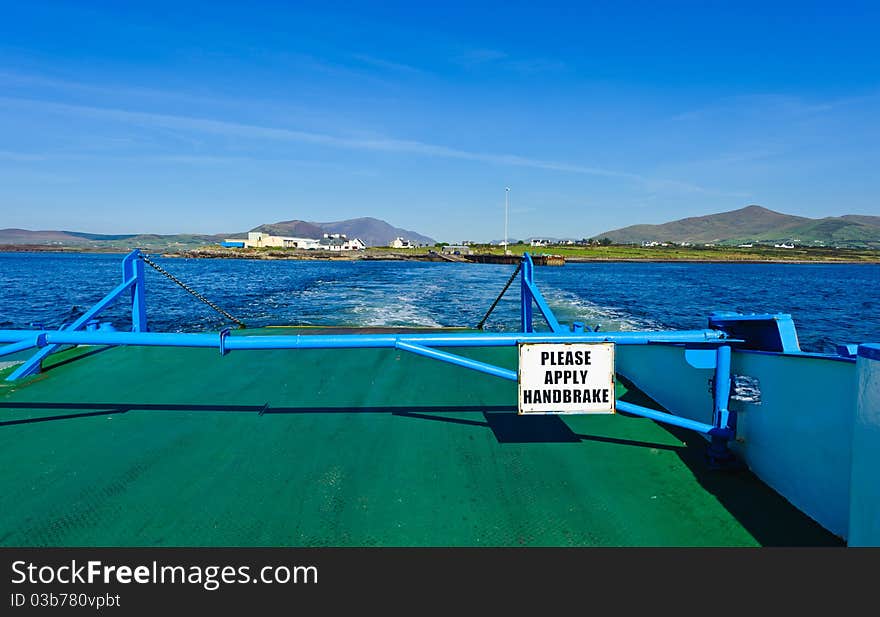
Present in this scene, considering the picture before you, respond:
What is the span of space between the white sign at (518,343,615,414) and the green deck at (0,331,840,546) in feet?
2.04

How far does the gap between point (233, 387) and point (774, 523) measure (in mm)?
6127

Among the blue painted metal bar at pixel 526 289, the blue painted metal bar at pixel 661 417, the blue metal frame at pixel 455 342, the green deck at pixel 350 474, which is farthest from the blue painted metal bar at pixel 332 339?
the blue painted metal bar at pixel 526 289

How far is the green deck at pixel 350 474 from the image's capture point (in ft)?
10.7

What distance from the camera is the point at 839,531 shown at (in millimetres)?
3123

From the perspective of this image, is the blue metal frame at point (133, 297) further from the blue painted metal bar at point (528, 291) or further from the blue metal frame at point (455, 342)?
Answer: the blue painted metal bar at point (528, 291)

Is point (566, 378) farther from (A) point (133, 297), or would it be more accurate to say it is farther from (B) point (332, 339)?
(A) point (133, 297)

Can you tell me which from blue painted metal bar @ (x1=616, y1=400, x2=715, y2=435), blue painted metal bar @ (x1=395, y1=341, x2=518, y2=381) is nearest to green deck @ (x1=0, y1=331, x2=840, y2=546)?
blue painted metal bar @ (x1=616, y1=400, x2=715, y2=435)

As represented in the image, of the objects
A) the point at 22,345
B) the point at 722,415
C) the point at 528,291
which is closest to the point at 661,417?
the point at 722,415

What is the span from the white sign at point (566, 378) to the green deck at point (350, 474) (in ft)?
2.04

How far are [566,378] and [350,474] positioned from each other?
1.90 metres

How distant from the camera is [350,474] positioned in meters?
4.14

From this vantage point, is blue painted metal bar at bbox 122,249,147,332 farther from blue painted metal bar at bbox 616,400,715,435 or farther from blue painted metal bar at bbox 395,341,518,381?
blue painted metal bar at bbox 616,400,715,435
